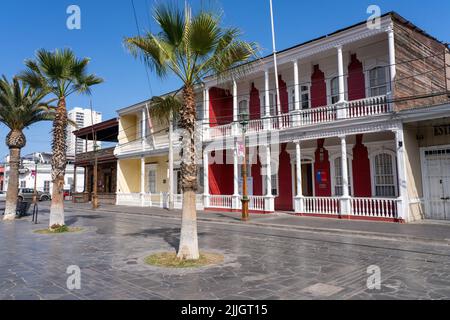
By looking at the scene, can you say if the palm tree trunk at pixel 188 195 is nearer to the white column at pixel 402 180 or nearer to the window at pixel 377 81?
the white column at pixel 402 180

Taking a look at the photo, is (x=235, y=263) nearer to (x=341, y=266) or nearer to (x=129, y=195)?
(x=341, y=266)

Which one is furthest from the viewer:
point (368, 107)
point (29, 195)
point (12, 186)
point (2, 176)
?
point (2, 176)

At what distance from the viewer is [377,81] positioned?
51.5 feet

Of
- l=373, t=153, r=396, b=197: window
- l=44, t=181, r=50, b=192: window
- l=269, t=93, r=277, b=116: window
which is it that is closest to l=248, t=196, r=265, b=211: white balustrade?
l=269, t=93, r=277, b=116: window

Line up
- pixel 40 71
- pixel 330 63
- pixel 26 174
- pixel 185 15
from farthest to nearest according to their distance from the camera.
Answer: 1. pixel 26 174
2. pixel 330 63
3. pixel 40 71
4. pixel 185 15

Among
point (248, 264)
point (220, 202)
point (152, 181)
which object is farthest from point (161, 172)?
point (248, 264)

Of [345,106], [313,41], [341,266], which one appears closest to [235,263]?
[341,266]

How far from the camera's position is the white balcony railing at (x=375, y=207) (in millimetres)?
13711

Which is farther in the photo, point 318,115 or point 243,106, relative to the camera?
point 243,106

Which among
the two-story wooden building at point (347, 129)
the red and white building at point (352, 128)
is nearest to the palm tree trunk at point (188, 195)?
the two-story wooden building at point (347, 129)

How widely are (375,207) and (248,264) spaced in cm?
897

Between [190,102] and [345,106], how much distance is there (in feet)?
31.6

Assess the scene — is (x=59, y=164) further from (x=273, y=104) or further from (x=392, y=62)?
(x=392, y=62)

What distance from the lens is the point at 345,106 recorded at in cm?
1519
